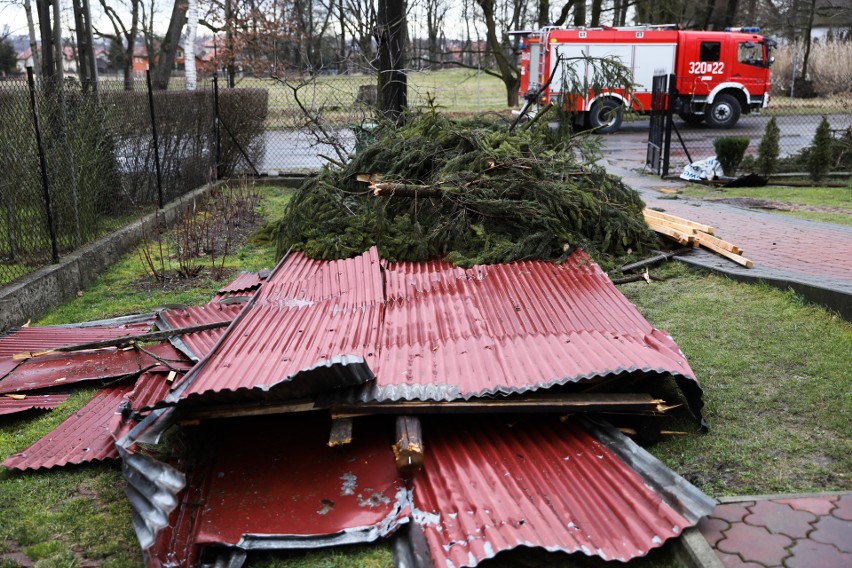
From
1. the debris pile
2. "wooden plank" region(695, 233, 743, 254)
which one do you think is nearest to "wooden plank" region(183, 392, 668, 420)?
the debris pile

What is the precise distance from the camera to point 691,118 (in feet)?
80.2

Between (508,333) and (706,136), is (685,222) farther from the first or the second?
Result: (706,136)

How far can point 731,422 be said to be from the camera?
4137mm

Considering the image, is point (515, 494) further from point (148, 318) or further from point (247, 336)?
point (148, 318)

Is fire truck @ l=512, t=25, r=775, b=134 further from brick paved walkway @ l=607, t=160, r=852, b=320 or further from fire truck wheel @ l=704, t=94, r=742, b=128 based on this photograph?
brick paved walkway @ l=607, t=160, r=852, b=320

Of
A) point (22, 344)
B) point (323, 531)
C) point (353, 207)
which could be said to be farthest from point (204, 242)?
point (323, 531)

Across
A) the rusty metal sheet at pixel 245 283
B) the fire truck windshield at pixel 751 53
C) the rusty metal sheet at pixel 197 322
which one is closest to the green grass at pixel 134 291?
the rusty metal sheet at pixel 245 283

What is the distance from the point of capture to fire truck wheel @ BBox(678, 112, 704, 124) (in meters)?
24.0

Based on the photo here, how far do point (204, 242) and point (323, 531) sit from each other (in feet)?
23.5

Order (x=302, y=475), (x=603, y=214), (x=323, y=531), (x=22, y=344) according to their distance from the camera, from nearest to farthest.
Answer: (x=323, y=531) < (x=302, y=475) < (x=22, y=344) < (x=603, y=214)

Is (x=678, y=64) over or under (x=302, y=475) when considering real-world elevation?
over

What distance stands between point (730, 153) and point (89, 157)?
1139 centimetres

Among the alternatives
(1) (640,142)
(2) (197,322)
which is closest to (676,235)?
(2) (197,322)

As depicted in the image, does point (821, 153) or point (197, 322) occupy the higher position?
point (821, 153)
